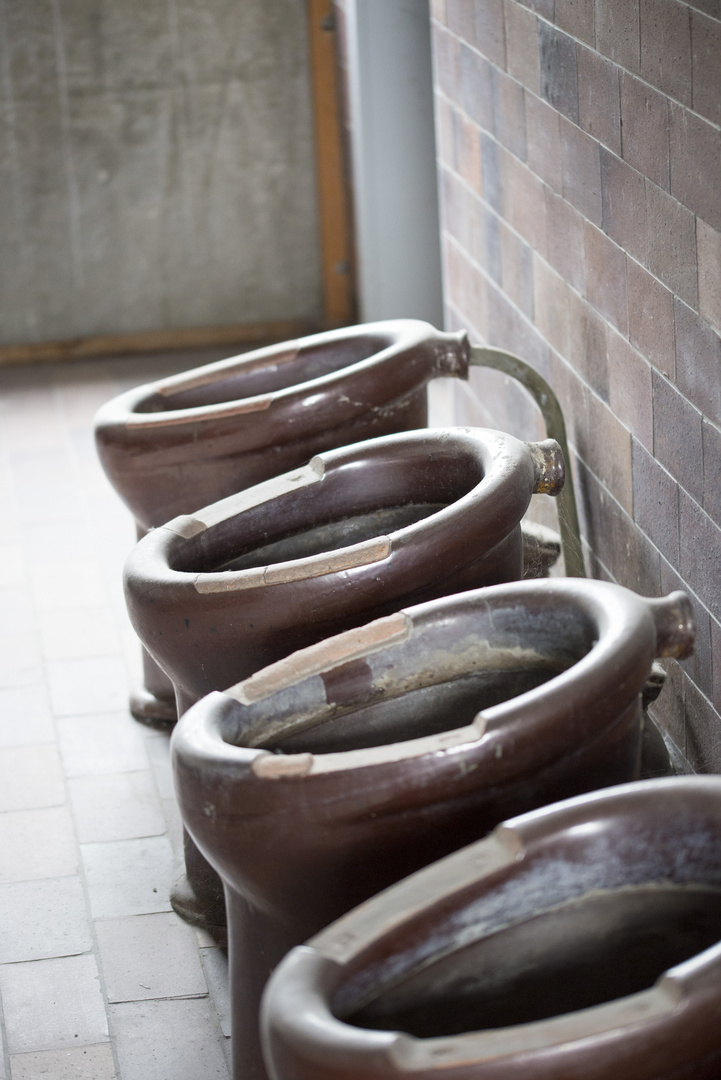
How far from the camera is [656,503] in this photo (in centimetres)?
226

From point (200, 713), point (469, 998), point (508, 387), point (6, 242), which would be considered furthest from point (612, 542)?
point (6, 242)

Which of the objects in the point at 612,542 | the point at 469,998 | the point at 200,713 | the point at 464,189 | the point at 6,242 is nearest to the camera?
the point at 469,998

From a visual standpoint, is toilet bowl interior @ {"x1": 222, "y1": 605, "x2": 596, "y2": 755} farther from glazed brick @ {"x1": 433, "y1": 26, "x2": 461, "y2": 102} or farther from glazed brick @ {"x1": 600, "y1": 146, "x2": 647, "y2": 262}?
glazed brick @ {"x1": 433, "y1": 26, "x2": 461, "y2": 102}

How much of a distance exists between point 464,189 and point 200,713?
212 cm

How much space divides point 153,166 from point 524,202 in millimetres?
2730

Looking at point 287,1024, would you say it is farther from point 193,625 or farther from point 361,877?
point 193,625

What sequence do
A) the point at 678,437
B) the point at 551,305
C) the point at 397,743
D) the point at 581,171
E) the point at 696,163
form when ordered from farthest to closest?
the point at 551,305 → the point at 581,171 → the point at 678,437 → the point at 696,163 → the point at 397,743

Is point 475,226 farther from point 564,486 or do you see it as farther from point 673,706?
point 673,706

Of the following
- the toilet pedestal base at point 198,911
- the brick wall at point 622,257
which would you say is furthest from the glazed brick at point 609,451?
the toilet pedestal base at point 198,911

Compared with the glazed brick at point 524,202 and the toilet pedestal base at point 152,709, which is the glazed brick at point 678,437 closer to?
the glazed brick at point 524,202

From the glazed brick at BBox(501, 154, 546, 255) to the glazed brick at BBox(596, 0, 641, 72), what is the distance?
50 cm

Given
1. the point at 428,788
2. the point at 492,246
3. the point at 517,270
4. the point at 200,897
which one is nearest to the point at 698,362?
the point at 428,788

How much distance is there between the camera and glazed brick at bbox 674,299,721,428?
1.92 m

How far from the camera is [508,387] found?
320cm
